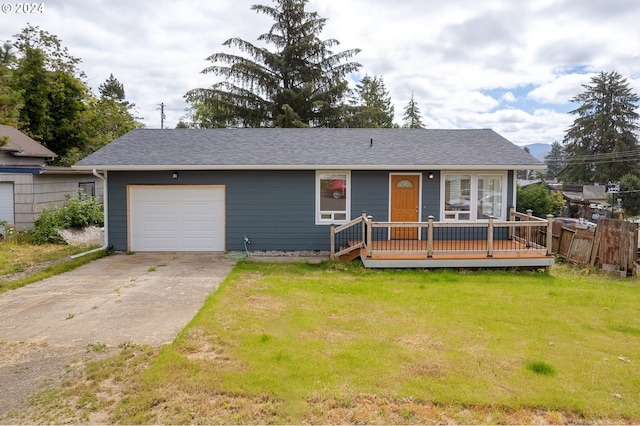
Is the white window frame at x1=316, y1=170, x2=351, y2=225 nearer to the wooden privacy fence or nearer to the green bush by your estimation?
the wooden privacy fence

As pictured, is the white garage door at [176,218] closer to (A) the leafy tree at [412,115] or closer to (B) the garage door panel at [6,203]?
(B) the garage door panel at [6,203]

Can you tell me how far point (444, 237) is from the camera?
429 inches

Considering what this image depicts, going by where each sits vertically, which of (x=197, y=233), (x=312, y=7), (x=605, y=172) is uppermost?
(x=312, y=7)

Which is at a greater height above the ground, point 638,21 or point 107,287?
point 638,21

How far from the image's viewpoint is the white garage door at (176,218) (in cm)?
1114

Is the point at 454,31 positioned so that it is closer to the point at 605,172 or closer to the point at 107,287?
the point at 107,287

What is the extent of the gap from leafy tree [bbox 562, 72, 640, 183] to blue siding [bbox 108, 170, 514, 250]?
127ft

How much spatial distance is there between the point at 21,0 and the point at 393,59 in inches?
668

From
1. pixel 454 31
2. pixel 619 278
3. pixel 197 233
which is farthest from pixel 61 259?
pixel 619 278

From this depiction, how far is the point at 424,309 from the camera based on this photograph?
21.1 ft

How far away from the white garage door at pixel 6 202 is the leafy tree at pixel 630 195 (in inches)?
1597

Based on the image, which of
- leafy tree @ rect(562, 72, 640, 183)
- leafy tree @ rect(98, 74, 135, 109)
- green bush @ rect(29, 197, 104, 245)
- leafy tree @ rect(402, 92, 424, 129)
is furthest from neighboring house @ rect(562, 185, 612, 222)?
leafy tree @ rect(98, 74, 135, 109)

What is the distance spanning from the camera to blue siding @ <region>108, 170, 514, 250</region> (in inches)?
432

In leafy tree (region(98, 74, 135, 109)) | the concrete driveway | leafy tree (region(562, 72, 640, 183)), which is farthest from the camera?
leafy tree (region(98, 74, 135, 109))
